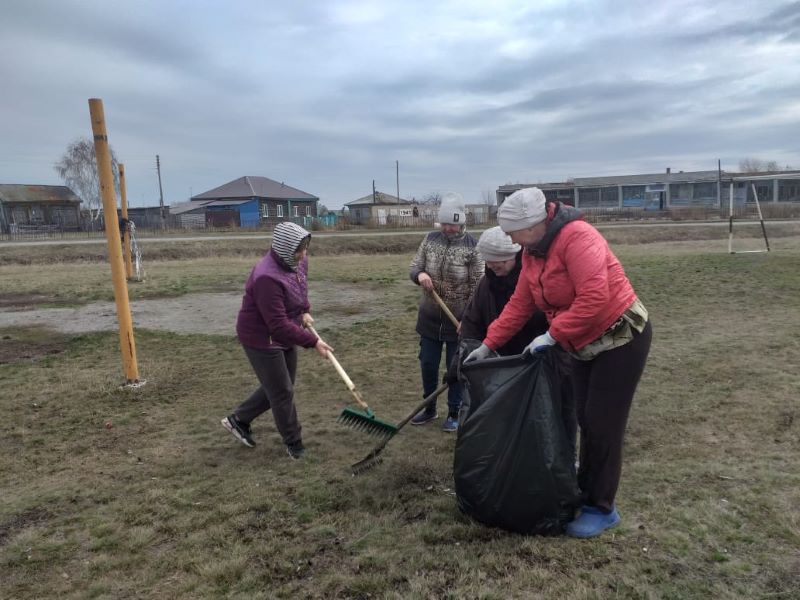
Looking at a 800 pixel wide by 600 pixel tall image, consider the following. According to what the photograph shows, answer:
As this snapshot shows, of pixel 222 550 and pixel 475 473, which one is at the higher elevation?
pixel 475 473

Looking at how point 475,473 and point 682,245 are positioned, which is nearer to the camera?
point 475,473

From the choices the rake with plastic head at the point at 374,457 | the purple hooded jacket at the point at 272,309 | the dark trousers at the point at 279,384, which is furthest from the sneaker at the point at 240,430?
the rake with plastic head at the point at 374,457

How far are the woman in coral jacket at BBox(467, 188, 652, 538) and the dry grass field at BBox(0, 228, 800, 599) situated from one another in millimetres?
365

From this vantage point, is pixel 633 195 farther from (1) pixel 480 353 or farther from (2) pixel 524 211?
(2) pixel 524 211

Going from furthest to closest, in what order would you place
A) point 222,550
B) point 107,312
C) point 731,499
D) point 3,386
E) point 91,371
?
1. point 107,312
2. point 91,371
3. point 3,386
4. point 731,499
5. point 222,550

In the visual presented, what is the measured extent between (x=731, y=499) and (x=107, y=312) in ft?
30.4

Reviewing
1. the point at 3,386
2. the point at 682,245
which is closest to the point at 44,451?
the point at 3,386

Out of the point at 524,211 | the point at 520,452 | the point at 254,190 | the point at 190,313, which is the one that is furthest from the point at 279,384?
the point at 254,190

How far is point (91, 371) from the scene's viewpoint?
6273mm

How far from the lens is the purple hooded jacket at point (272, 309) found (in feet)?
12.2

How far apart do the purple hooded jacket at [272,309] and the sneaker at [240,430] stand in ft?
2.45

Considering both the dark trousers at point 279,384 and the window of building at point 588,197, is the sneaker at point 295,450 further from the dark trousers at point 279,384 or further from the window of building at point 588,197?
the window of building at point 588,197

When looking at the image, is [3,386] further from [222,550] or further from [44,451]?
[222,550]

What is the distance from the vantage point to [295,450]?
4.10 meters
